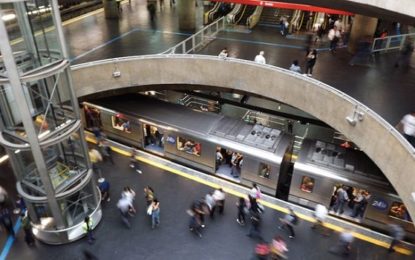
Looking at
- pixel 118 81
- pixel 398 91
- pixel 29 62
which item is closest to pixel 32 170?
pixel 29 62

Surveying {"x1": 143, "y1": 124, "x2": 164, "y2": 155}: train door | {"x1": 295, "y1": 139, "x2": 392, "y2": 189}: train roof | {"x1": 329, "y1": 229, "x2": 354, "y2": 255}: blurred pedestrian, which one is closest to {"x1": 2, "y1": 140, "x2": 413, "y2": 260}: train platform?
{"x1": 329, "y1": 229, "x2": 354, "y2": 255}: blurred pedestrian

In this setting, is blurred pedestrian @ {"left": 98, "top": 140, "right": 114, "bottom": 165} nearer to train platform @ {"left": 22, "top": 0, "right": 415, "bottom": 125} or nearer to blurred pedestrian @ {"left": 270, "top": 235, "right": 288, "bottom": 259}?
train platform @ {"left": 22, "top": 0, "right": 415, "bottom": 125}

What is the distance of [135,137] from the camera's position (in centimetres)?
2020

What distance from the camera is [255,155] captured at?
16.6 metres

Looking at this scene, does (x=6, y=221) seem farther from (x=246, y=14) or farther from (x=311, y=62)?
(x=246, y=14)

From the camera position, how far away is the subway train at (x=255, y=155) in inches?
595

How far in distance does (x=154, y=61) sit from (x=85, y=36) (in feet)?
23.9

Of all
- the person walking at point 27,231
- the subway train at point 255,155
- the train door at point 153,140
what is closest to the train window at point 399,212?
the subway train at point 255,155

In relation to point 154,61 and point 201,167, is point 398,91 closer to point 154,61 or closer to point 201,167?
point 201,167

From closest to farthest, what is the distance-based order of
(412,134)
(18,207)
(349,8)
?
Result: 1. (412,134)
2. (18,207)
3. (349,8)

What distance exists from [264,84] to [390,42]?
8789mm

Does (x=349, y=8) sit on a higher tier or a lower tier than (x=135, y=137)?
higher

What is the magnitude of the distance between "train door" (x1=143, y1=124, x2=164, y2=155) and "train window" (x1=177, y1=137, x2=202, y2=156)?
60.1 inches

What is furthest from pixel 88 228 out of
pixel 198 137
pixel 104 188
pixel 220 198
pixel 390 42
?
pixel 390 42
